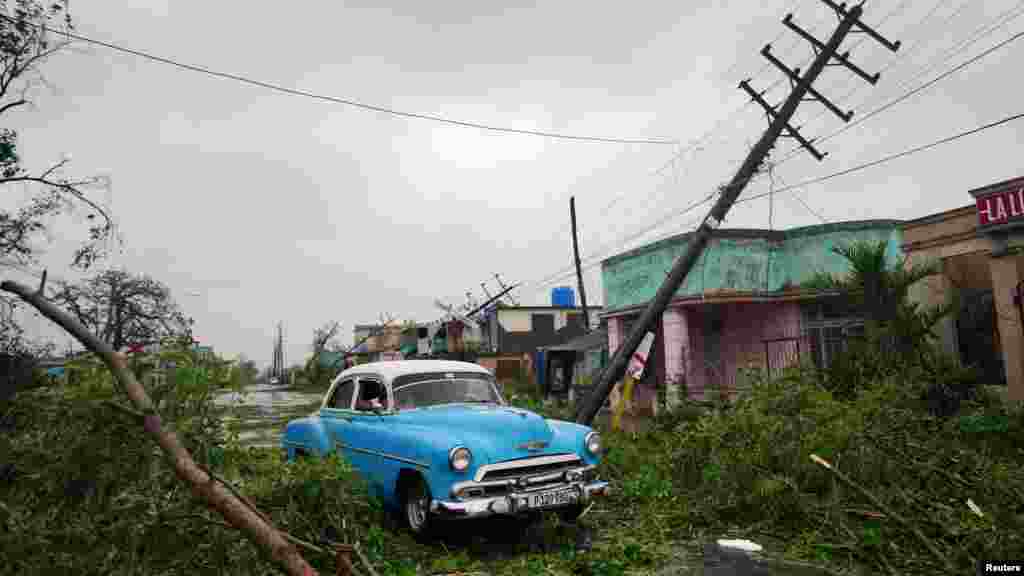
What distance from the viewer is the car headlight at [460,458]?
536cm

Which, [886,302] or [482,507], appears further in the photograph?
[886,302]

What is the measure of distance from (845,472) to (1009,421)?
4.66 meters

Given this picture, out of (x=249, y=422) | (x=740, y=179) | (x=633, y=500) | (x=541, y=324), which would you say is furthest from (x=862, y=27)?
(x=541, y=324)

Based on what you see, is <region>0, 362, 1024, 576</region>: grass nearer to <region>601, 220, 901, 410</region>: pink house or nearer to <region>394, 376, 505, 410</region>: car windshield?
<region>394, 376, 505, 410</region>: car windshield

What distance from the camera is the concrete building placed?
1014 cm

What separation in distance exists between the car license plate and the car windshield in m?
1.82

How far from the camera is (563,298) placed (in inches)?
1725

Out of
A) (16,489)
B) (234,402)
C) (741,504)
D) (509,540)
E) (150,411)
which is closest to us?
(150,411)

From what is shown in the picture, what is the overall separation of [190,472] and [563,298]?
135ft

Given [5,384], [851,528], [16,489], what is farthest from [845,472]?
[5,384]

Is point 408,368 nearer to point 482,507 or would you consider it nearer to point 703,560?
point 482,507

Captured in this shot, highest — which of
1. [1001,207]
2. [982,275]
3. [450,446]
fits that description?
[1001,207]

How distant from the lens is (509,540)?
594 centimetres

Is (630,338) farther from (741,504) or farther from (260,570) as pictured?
(260,570)
